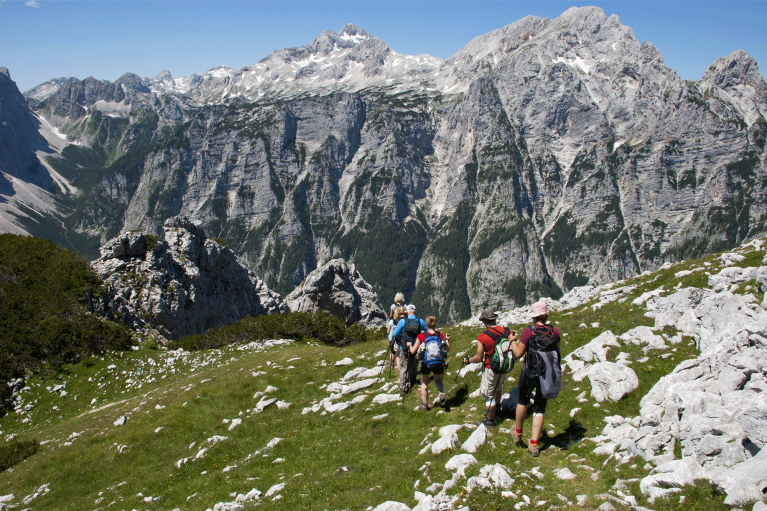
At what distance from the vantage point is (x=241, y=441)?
16.7 m

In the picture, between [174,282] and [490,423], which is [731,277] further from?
[174,282]

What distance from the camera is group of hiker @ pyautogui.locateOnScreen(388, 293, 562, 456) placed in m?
11.0

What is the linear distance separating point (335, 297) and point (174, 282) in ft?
103

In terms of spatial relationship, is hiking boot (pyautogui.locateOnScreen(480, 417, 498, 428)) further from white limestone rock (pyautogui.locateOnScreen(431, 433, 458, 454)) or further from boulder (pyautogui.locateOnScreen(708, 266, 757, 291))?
boulder (pyautogui.locateOnScreen(708, 266, 757, 291))

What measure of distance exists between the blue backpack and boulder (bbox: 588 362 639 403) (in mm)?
4994

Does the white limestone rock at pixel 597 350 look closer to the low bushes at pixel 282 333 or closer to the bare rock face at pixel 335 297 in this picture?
the low bushes at pixel 282 333

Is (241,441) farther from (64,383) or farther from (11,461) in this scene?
(64,383)

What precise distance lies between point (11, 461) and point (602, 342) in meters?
28.9

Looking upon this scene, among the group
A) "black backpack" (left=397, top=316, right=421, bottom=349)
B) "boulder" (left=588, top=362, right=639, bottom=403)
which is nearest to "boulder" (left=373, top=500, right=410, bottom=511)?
"boulder" (left=588, top=362, right=639, bottom=403)

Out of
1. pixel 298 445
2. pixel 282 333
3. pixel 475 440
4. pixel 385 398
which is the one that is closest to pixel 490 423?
pixel 475 440

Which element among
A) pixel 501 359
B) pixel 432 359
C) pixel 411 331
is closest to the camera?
pixel 501 359

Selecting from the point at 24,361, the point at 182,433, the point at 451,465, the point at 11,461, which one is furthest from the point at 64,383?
the point at 451,465

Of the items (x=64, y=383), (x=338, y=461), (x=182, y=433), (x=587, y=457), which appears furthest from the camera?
(x=64, y=383)

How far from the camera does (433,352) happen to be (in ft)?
49.1
